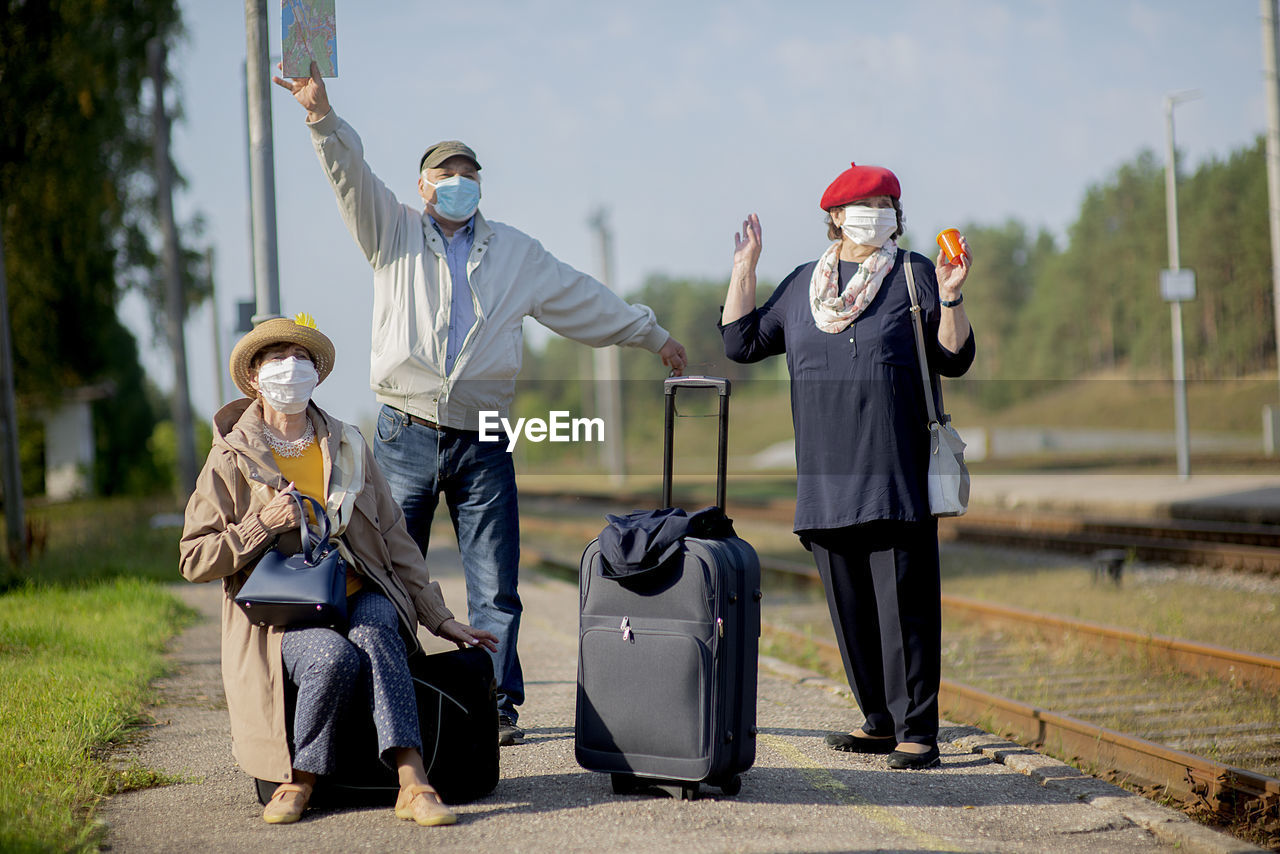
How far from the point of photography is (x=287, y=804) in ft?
13.4

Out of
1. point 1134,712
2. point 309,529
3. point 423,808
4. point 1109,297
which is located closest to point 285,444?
point 309,529

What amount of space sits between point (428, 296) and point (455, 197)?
1.54 feet

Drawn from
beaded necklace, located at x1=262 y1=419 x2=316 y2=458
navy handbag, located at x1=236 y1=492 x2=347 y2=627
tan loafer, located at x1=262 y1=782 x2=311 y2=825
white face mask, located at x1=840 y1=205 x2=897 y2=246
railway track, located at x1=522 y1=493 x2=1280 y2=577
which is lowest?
railway track, located at x1=522 y1=493 x2=1280 y2=577

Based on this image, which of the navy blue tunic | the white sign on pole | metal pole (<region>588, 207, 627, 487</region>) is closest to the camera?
the navy blue tunic

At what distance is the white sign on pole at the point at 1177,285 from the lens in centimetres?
2227

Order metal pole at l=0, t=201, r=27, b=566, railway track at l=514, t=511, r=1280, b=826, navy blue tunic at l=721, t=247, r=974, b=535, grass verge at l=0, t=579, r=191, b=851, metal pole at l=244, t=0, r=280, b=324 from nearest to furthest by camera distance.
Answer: grass verge at l=0, t=579, r=191, b=851
navy blue tunic at l=721, t=247, r=974, b=535
railway track at l=514, t=511, r=1280, b=826
metal pole at l=244, t=0, r=280, b=324
metal pole at l=0, t=201, r=27, b=566

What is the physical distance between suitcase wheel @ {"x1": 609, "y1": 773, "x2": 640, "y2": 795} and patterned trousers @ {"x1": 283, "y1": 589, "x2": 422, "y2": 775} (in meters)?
0.79

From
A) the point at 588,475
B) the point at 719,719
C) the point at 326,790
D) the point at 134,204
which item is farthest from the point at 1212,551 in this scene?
the point at 588,475

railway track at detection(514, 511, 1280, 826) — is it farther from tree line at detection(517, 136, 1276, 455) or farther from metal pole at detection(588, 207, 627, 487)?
tree line at detection(517, 136, 1276, 455)

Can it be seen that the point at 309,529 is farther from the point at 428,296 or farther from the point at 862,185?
the point at 862,185

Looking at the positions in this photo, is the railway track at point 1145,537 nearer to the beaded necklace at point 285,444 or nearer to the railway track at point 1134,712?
the railway track at point 1134,712

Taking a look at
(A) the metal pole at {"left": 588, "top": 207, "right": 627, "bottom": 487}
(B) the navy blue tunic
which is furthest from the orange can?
(A) the metal pole at {"left": 588, "top": 207, "right": 627, "bottom": 487}

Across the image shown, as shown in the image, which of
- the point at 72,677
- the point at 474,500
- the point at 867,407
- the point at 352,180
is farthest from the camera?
the point at 72,677

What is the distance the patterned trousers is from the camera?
4027 millimetres
